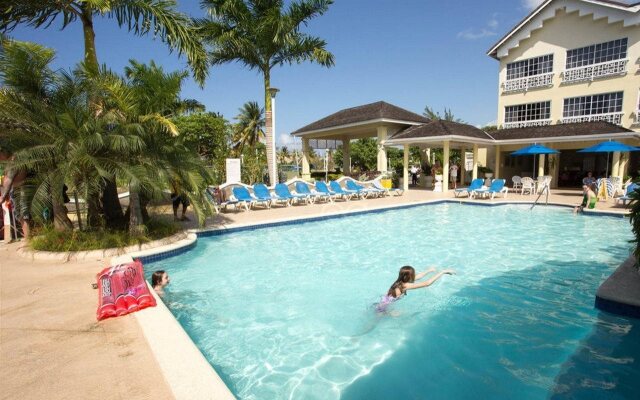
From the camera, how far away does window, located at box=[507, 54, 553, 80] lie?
22.8 metres

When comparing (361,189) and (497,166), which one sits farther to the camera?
(497,166)

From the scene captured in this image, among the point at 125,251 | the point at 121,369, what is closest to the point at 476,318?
the point at 121,369

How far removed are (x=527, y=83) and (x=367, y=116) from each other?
442 inches

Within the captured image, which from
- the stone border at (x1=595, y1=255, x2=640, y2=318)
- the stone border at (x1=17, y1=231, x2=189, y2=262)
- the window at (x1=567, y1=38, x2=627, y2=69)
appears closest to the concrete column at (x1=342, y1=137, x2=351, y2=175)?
the window at (x1=567, y1=38, x2=627, y2=69)

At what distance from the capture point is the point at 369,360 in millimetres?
4145

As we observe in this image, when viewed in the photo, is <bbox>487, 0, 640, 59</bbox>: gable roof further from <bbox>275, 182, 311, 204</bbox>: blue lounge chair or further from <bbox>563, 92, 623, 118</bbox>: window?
<bbox>275, 182, 311, 204</bbox>: blue lounge chair

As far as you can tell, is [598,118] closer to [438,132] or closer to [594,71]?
[594,71]

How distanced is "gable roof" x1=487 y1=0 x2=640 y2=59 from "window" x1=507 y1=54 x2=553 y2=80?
1.22 metres

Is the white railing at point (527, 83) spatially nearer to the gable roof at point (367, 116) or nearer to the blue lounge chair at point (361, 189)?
the gable roof at point (367, 116)

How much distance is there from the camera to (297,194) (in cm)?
1509

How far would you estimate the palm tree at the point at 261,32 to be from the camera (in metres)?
16.3

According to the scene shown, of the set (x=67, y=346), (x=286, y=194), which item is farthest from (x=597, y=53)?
(x=67, y=346)

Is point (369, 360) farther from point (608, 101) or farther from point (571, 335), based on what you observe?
point (608, 101)

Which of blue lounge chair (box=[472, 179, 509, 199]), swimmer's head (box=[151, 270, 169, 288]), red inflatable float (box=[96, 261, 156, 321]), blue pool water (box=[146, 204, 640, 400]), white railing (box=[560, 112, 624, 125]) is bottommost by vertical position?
blue pool water (box=[146, 204, 640, 400])
